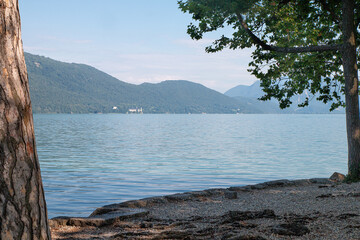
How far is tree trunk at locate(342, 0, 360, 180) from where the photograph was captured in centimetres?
1347

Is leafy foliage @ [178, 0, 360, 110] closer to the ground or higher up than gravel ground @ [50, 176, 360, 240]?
higher up

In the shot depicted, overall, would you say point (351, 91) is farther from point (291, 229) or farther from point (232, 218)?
point (291, 229)

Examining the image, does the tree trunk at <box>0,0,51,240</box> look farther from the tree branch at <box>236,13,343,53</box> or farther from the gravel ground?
the tree branch at <box>236,13,343,53</box>

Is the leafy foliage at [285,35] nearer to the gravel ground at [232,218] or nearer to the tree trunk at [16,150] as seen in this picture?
the gravel ground at [232,218]

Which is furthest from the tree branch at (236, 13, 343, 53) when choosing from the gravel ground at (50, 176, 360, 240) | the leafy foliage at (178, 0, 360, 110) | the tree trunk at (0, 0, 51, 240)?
the tree trunk at (0, 0, 51, 240)

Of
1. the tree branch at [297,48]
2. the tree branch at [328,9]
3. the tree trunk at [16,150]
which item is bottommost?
the tree trunk at [16,150]

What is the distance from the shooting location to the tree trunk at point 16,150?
354 cm

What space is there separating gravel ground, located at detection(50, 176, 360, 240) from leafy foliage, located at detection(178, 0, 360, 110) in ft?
19.5

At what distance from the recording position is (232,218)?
8414 millimetres

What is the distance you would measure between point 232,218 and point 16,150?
5676mm

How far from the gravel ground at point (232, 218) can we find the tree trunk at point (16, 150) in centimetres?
361

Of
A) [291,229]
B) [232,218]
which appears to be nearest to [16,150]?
[291,229]

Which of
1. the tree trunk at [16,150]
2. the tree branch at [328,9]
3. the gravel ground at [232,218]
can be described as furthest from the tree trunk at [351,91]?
the tree trunk at [16,150]

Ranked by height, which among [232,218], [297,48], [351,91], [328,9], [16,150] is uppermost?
[328,9]
